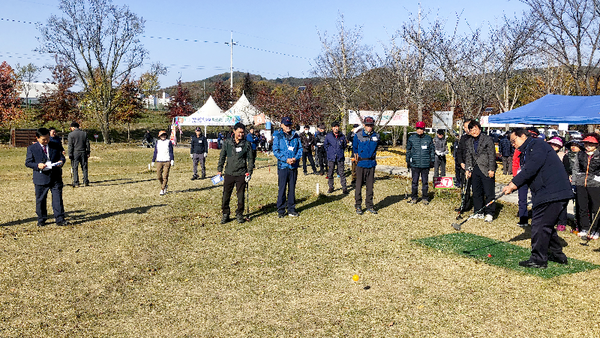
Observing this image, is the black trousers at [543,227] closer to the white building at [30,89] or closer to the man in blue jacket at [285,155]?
the man in blue jacket at [285,155]

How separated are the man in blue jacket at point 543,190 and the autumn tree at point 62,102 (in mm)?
48345

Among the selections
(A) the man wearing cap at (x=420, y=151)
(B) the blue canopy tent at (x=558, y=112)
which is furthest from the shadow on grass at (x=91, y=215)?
(B) the blue canopy tent at (x=558, y=112)

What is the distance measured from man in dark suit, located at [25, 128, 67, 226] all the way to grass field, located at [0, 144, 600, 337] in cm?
47

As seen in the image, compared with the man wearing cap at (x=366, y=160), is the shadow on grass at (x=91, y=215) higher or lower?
lower

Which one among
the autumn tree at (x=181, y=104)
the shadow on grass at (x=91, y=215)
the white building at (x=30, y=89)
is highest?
the white building at (x=30, y=89)

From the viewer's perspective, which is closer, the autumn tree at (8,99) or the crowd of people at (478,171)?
the crowd of people at (478,171)

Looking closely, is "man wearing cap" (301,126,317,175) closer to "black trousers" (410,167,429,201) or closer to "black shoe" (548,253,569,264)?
"black trousers" (410,167,429,201)

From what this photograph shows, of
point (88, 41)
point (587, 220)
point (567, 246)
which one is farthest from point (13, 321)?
point (88, 41)

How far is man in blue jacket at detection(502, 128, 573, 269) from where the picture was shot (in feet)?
21.1

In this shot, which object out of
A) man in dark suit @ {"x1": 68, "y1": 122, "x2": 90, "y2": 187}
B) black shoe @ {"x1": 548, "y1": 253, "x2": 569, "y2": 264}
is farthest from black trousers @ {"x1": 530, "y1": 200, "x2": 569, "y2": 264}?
man in dark suit @ {"x1": 68, "y1": 122, "x2": 90, "y2": 187}

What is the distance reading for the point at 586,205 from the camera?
857cm

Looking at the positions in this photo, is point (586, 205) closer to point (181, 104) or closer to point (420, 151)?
point (420, 151)

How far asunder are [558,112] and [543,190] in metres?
8.75

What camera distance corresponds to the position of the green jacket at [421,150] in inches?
450
